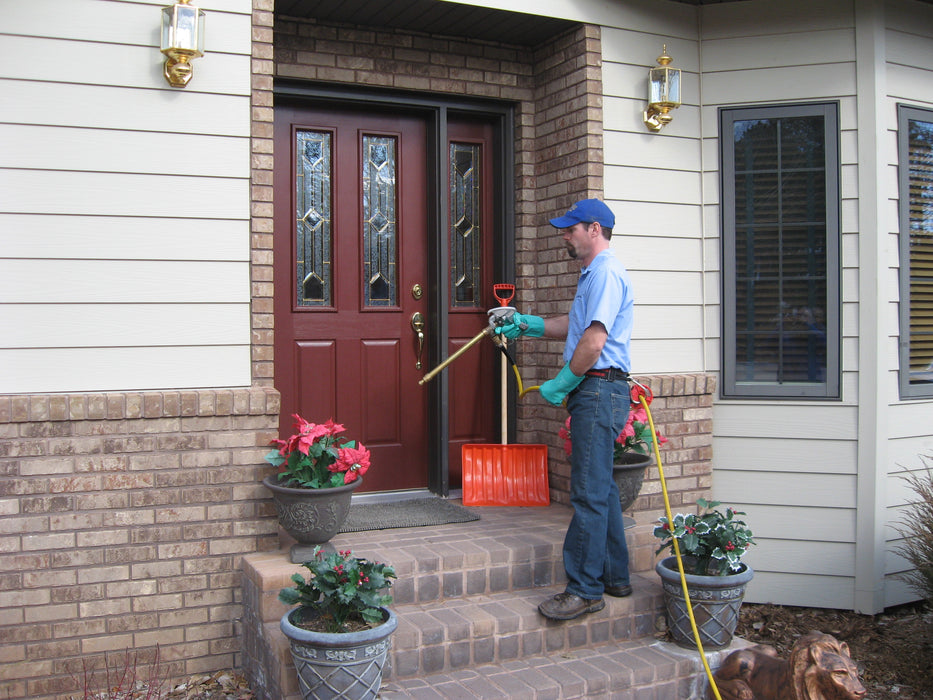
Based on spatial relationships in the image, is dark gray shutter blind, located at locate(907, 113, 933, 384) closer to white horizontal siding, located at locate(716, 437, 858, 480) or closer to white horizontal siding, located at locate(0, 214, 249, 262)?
white horizontal siding, located at locate(716, 437, 858, 480)

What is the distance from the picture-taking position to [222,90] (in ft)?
12.6

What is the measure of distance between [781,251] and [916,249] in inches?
30.7

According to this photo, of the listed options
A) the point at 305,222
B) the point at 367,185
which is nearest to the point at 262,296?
the point at 305,222

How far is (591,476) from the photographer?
3.62 m

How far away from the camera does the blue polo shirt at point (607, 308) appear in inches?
140

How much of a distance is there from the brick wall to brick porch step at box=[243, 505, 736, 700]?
0.73ft

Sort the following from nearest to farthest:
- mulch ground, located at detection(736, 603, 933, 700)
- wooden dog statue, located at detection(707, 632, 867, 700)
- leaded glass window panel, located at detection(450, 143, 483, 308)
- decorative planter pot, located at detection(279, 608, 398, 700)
Result: decorative planter pot, located at detection(279, 608, 398, 700) → wooden dog statue, located at detection(707, 632, 867, 700) → mulch ground, located at detection(736, 603, 933, 700) → leaded glass window panel, located at detection(450, 143, 483, 308)

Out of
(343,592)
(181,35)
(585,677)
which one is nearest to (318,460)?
(343,592)

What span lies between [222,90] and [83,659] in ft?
8.24

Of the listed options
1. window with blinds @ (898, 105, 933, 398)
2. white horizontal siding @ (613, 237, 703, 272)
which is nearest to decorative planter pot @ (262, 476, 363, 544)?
white horizontal siding @ (613, 237, 703, 272)

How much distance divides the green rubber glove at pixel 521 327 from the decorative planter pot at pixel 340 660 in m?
1.63

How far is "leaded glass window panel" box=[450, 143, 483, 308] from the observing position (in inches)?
201

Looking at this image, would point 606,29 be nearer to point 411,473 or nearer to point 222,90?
point 222,90

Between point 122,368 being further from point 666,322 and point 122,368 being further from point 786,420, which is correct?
point 786,420
